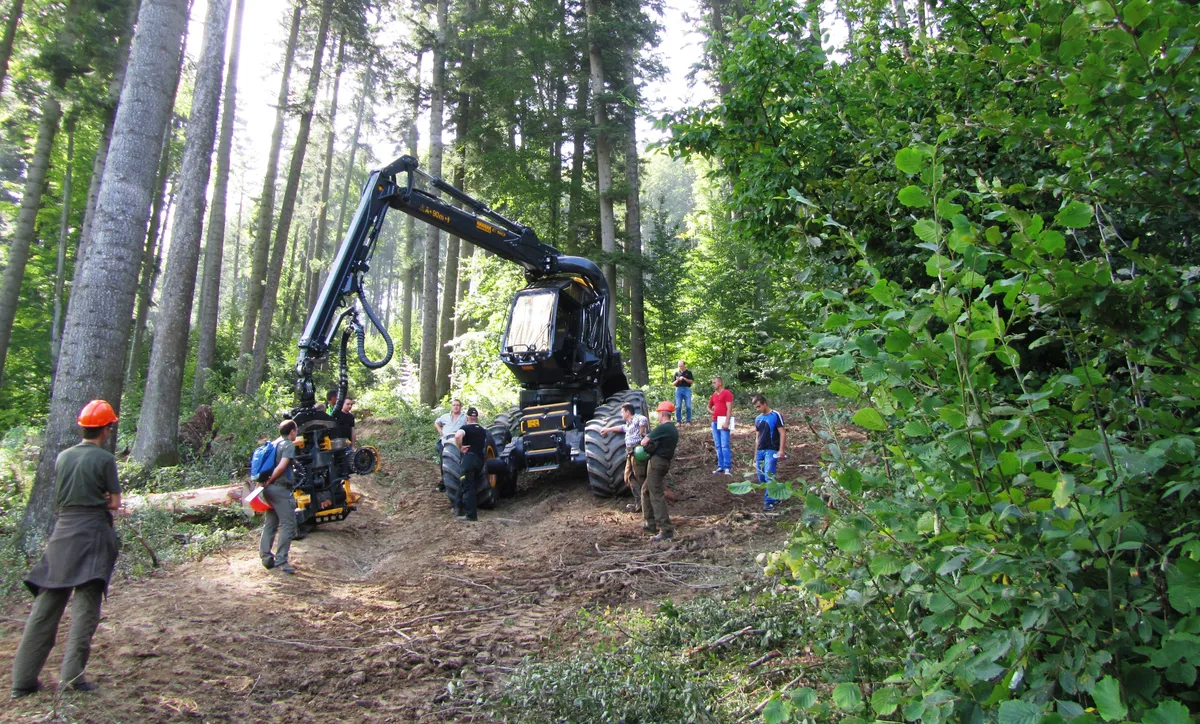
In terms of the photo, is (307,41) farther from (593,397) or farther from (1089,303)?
(1089,303)

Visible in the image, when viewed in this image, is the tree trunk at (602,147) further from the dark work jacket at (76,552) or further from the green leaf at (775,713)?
the green leaf at (775,713)

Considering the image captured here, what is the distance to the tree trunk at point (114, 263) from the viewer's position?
7.31 meters

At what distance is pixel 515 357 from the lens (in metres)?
11.2

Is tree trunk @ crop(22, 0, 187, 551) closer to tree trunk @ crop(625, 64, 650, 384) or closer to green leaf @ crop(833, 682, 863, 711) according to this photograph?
green leaf @ crop(833, 682, 863, 711)

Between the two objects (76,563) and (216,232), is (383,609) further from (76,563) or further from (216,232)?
(216,232)

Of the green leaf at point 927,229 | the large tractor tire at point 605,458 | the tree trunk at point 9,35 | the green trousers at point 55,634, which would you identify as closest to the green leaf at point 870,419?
the green leaf at point 927,229

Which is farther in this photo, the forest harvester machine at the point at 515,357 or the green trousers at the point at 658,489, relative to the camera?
the forest harvester machine at the point at 515,357

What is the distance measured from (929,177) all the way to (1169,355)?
0.89 metres

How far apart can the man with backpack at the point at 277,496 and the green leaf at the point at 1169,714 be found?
25.5ft

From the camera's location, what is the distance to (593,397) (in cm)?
1225

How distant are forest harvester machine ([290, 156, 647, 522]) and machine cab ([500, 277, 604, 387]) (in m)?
→ 0.02

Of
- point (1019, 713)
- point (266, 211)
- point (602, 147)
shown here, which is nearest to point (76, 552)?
point (1019, 713)

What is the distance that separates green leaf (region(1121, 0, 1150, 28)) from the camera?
5.64 feet

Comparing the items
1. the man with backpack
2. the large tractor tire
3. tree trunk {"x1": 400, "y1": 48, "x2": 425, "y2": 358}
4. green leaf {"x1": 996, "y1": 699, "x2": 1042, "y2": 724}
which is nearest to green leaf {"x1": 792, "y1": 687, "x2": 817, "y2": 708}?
green leaf {"x1": 996, "y1": 699, "x2": 1042, "y2": 724}
